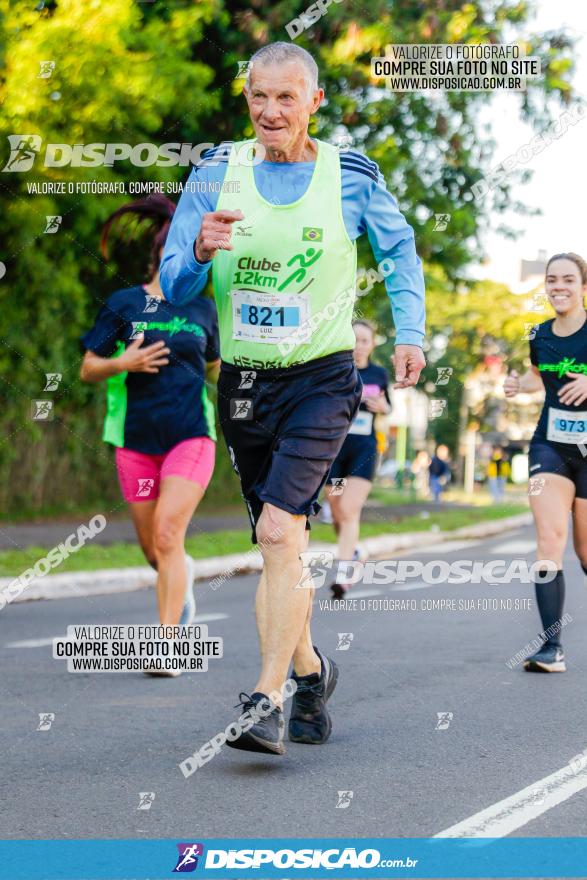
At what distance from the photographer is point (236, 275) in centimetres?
450

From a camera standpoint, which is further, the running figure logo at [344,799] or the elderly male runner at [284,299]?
the elderly male runner at [284,299]

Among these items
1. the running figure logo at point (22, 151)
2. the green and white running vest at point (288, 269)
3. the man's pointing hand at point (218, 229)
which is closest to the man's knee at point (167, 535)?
the green and white running vest at point (288, 269)

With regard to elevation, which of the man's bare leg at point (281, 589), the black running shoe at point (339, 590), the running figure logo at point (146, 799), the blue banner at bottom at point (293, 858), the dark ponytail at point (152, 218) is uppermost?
the dark ponytail at point (152, 218)

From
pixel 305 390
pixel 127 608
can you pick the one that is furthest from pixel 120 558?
pixel 305 390

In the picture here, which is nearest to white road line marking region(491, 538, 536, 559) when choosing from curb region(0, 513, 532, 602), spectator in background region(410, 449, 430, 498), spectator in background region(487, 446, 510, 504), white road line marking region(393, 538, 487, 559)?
white road line marking region(393, 538, 487, 559)

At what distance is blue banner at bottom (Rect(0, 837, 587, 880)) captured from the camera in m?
3.20

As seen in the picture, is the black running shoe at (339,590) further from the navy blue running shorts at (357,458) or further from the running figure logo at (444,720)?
the running figure logo at (444,720)

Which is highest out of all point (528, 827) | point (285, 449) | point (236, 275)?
point (236, 275)

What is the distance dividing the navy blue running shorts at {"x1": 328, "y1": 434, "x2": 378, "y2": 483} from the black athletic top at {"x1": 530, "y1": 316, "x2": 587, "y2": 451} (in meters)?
4.00

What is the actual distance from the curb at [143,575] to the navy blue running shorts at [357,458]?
1.88m

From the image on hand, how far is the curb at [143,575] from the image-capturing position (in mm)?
10727

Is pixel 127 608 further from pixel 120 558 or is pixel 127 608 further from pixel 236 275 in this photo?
pixel 236 275

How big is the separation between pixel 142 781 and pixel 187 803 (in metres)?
0.35

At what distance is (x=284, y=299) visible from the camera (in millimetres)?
4457
